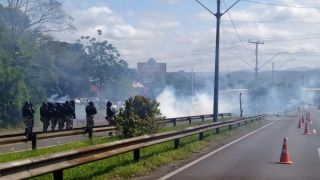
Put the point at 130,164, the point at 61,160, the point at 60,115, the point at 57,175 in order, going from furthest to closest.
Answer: the point at 60,115, the point at 130,164, the point at 57,175, the point at 61,160

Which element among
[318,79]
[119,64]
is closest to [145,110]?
[119,64]

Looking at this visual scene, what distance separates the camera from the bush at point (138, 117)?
20375 millimetres

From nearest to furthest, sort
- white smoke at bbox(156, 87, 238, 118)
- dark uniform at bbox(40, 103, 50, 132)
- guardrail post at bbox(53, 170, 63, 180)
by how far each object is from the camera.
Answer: guardrail post at bbox(53, 170, 63, 180)
dark uniform at bbox(40, 103, 50, 132)
white smoke at bbox(156, 87, 238, 118)

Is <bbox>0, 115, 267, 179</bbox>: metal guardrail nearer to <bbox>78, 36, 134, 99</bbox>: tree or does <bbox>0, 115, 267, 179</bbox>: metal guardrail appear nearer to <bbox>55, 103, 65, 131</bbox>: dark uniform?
<bbox>55, 103, 65, 131</bbox>: dark uniform

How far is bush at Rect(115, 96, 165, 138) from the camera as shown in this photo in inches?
802

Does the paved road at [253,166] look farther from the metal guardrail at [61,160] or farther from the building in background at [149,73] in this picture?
the building in background at [149,73]

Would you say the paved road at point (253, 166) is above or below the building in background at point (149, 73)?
below

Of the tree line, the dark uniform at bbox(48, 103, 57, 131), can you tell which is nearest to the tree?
the tree line

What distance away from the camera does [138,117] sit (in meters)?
20.6

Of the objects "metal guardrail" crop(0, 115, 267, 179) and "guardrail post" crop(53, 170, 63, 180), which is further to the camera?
"guardrail post" crop(53, 170, 63, 180)

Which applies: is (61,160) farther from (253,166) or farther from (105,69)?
(105,69)

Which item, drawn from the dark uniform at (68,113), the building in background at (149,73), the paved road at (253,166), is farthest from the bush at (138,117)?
the building in background at (149,73)

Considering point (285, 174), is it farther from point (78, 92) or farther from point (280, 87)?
point (280, 87)

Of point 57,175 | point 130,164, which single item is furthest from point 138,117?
point 57,175
